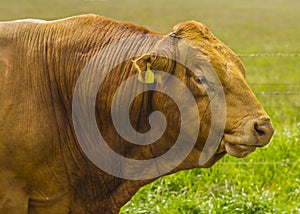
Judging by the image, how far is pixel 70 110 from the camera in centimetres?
486

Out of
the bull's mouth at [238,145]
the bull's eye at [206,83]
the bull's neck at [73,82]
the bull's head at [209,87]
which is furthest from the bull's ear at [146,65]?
the bull's mouth at [238,145]

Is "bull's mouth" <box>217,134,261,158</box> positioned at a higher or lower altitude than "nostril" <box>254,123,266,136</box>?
lower

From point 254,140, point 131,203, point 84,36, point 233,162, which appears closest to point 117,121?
point 84,36

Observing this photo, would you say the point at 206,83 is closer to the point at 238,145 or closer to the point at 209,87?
the point at 209,87

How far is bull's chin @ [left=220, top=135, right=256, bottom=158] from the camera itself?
4516 mm

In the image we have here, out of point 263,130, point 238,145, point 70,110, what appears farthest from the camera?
point 70,110

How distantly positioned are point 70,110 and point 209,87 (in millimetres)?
967

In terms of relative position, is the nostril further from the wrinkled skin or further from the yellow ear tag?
the yellow ear tag

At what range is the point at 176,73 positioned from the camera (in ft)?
15.4

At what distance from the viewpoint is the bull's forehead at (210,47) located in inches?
180

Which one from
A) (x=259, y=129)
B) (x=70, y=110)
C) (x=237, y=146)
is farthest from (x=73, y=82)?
(x=259, y=129)

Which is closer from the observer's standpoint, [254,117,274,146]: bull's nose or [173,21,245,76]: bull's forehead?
[254,117,274,146]: bull's nose

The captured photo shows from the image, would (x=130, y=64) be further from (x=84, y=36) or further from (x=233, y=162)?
(x=233, y=162)

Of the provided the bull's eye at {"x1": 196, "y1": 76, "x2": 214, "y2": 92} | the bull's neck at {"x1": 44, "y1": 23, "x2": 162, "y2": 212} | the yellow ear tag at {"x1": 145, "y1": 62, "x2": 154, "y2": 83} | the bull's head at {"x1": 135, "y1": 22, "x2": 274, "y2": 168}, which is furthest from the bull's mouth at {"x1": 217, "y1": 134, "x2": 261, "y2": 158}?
the bull's neck at {"x1": 44, "y1": 23, "x2": 162, "y2": 212}
